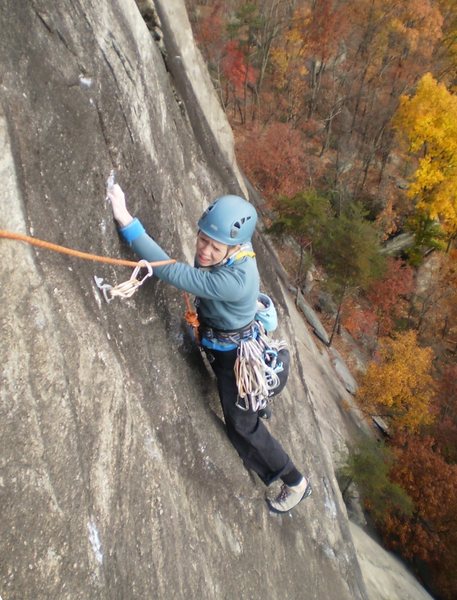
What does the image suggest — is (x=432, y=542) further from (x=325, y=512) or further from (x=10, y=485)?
(x=10, y=485)

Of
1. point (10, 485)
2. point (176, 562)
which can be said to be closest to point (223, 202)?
point (10, 485)

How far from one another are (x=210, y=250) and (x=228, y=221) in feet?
0.90

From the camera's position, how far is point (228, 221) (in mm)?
3262

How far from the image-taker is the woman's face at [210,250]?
3.37 metres

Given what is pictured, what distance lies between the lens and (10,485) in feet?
6.98

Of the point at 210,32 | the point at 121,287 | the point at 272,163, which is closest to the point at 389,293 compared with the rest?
the point at 272,163

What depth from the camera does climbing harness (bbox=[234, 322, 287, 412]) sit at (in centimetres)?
390

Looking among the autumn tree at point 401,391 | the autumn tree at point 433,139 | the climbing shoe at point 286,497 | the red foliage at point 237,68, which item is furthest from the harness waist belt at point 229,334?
the red foliage at point 237,68

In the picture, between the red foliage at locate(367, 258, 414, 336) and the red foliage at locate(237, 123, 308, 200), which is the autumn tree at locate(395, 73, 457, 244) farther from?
the red foliage at locate(237, 123, 308, 200)

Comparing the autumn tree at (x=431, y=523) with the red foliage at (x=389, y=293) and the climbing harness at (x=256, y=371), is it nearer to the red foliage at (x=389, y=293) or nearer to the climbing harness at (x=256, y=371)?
the red foliage at (x=389, y=293)

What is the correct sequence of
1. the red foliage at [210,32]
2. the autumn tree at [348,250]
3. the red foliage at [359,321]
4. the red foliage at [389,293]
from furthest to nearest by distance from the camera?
the red foliage at [389,293], the red foliage at [359,321], the red foliage at [210,32], the autumn tree at [348,250]

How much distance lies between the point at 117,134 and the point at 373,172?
1150 inches

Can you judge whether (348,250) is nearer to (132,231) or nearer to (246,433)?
(246,433)

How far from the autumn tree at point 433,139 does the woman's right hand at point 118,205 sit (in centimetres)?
2396
